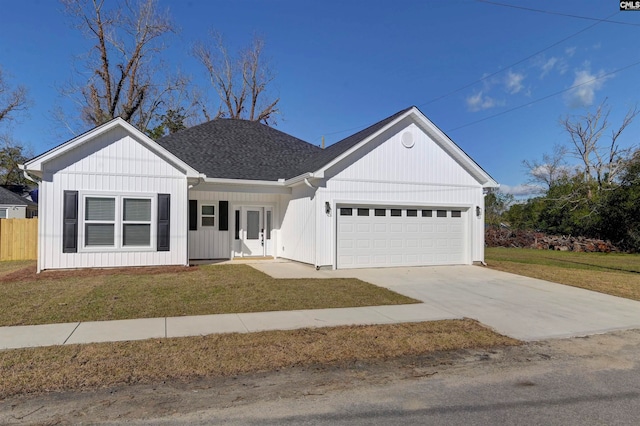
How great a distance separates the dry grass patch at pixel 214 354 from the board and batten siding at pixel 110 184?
25.6 feet

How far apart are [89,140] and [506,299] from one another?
38.9ft

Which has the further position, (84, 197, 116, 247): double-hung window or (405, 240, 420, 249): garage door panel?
(405, 240, 420, 249): garage door panel

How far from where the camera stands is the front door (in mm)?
16734

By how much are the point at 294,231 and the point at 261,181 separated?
2.15 metres

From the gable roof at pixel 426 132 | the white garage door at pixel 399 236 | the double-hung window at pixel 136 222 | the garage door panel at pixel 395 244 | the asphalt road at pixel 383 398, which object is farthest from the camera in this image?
the garage door panel at pixel 395 244

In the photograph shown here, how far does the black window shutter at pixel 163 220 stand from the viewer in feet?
43.4

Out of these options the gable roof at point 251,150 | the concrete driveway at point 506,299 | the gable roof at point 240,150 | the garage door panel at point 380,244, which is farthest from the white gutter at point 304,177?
the garage door panel at point 380,244

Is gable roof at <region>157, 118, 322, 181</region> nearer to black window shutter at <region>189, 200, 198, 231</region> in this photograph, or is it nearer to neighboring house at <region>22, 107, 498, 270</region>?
neighboring house at <region>22, 107, 498, 270</region>

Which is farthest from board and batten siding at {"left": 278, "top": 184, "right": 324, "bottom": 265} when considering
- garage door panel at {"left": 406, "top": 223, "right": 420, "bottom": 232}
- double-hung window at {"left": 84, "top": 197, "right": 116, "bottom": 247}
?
double-hung window at {"left": 84, "top": 197, "right": 116, "bottom": 247}

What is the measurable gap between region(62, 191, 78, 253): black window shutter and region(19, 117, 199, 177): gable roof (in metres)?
1.05

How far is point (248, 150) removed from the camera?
18.0 meters

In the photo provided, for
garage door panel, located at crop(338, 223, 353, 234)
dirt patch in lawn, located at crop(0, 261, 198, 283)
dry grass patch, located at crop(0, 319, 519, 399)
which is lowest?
dry grass patch, located at crop(0, 319, 519, 399)

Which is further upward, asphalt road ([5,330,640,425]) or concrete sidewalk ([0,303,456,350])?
concrete sidewalk ([0,303,456,350])

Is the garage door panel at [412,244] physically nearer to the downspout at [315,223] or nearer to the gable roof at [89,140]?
the downspout at [315,223]
